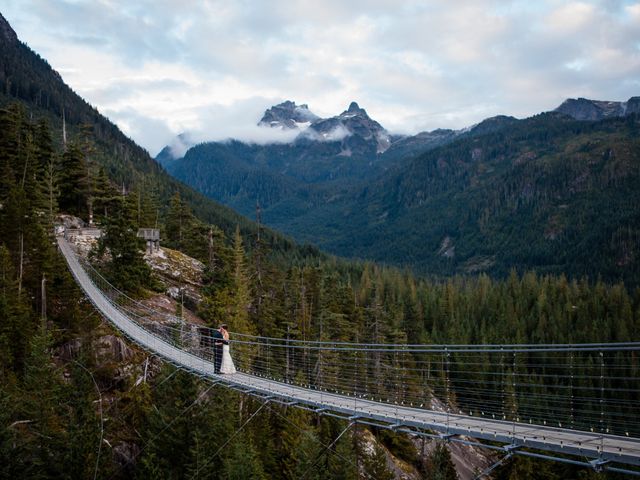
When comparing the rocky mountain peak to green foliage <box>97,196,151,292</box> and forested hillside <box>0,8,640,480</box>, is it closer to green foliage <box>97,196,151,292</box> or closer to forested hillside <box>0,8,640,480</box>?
forested hillside <box>0,8,640,480</box>

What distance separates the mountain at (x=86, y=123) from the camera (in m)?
105

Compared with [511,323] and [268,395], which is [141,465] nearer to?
[268,395]

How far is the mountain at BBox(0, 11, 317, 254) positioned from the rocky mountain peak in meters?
1.02

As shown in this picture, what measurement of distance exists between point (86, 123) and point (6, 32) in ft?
279

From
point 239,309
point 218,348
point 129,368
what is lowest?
point 129,368

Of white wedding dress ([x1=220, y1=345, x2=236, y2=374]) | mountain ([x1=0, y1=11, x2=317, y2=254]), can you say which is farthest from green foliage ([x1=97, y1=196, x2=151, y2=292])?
mountain ([x1=0, y1=11, x2=317, y2=254])

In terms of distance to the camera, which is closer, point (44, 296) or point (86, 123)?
point (44, 296)

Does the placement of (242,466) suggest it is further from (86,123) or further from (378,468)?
(86,123)

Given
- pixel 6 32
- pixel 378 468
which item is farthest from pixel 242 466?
pixel 6 32

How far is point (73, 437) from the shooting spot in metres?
18.7

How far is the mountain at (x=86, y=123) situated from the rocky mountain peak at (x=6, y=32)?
102cm

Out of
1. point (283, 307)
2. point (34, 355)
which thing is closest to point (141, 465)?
point (34, 355)

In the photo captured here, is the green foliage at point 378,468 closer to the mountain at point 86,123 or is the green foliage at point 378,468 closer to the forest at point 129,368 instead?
the forest at point 129,368

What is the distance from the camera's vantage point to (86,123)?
97.3 metres
